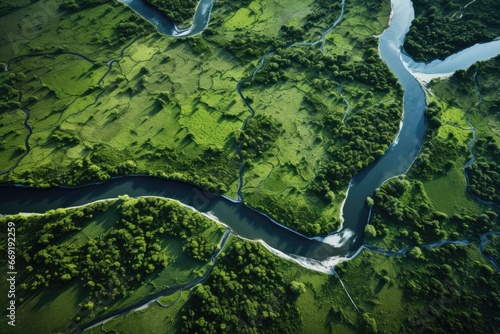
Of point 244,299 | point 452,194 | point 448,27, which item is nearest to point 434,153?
point 452,194

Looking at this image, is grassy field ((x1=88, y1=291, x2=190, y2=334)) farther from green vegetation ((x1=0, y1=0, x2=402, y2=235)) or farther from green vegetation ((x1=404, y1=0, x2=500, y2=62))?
green vegetation ((x1=404, y1=0, x2=500, y2=62))

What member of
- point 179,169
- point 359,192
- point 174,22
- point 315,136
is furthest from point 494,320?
point 174,22

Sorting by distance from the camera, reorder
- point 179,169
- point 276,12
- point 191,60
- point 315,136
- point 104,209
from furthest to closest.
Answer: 1. point 276,12
2. point 191,60
3. point 315,136
4. point 179,169
5. point 104,209

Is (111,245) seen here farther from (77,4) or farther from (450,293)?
(77,4)

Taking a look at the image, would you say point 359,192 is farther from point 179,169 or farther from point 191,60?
point 191,60

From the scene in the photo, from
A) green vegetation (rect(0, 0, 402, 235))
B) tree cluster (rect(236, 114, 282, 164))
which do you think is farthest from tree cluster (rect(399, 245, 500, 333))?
tree cluster (rect(236, 114, 282, 164))

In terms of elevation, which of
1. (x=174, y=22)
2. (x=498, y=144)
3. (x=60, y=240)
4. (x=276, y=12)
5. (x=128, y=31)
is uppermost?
(x=498, y=144)
